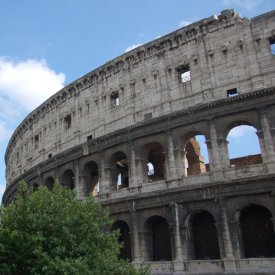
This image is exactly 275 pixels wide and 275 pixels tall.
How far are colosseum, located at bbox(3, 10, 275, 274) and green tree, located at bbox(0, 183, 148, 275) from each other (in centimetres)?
633

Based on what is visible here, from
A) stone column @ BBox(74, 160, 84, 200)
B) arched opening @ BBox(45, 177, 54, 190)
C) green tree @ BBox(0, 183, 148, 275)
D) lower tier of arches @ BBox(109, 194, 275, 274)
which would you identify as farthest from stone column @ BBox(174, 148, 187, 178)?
arched opening @ BBox(45, 177, 54, 190)

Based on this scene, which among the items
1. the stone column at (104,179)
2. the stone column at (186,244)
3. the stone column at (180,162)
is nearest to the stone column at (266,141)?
the stone column at (180,162)

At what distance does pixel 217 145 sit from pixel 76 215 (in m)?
9.25

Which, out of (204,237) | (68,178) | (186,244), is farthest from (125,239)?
(68,178)

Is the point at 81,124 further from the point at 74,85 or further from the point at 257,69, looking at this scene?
the point at 257,69

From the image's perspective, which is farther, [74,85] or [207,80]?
[74,85]

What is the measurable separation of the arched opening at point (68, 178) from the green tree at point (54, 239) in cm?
1215

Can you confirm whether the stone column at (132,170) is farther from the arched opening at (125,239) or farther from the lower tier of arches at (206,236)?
the arched opening at (125,239)

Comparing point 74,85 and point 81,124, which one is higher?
point 74,85

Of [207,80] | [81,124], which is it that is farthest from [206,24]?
[81,124]

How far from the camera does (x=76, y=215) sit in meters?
14.3

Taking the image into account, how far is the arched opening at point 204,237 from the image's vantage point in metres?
20.0

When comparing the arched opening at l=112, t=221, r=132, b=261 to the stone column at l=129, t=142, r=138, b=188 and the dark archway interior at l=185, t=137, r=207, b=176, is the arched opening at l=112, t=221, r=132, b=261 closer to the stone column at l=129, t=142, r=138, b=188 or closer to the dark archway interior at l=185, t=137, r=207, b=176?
the stone column at l=129, t=142, r=138, b=188

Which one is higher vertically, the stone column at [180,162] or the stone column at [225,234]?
the stone column at [180,162]
